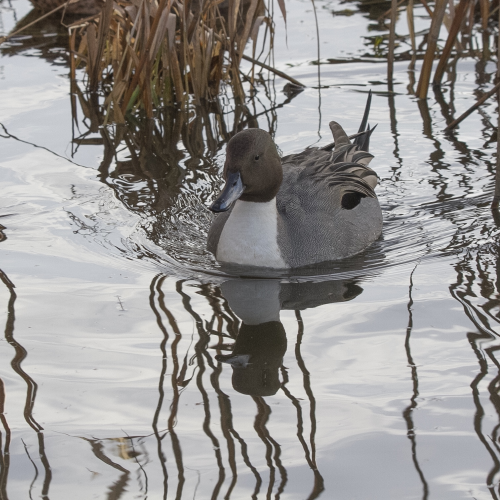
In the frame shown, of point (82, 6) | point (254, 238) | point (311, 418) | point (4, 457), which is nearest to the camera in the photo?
point (4, 457)

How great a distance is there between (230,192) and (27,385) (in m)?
1.56

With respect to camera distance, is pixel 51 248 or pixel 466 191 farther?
pixel 466 191

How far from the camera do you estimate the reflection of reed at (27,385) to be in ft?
10.2

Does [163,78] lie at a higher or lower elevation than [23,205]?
higher

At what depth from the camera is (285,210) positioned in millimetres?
5129

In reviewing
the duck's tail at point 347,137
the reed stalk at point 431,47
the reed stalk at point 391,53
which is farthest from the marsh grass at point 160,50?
the reed stalk at point 431,47

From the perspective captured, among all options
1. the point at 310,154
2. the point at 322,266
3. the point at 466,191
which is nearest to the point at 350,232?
the point at 322,266

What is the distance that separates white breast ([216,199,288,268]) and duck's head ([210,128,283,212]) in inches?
2.6

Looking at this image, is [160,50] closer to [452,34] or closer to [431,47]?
[431,47]

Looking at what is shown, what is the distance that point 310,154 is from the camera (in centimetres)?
585

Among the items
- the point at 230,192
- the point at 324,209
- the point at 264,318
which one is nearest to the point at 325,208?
the point at 324,209

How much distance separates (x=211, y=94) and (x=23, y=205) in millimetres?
2721

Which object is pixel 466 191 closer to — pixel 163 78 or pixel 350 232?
pixel 350 232

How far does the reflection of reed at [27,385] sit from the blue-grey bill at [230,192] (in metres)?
1.18
